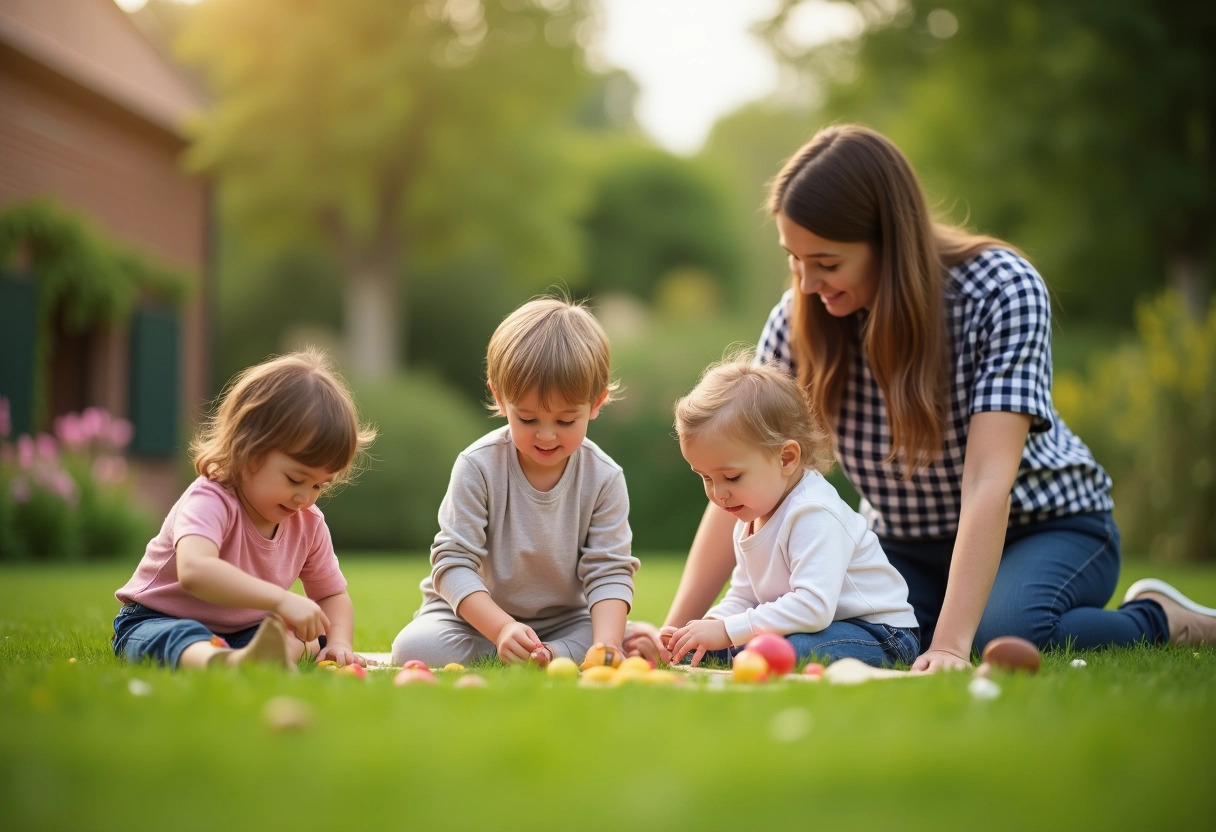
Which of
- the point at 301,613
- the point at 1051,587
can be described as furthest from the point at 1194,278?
the point at 301,613

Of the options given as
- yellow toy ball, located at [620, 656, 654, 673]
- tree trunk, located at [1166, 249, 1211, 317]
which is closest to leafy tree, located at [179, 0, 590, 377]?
tree trunk, located at [1166, 249, 1211, 317]

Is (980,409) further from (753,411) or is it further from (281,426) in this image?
(281,426)

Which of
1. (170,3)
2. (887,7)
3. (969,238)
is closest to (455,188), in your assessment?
(887,7)

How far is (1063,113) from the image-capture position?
1440 cm

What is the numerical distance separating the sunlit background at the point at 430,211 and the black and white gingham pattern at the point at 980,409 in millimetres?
3811

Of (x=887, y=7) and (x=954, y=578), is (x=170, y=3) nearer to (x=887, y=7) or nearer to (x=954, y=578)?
(x=887, y=7)

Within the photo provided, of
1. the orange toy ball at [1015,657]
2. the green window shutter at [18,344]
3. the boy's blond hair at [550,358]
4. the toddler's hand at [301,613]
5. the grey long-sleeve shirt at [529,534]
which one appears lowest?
the orange toy ball at [1015,657]

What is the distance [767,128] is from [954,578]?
4558 centimetres

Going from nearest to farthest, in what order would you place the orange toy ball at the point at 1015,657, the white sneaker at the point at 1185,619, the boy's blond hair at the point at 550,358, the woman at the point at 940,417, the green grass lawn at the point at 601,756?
the green grass lawn at the point at 601,756, the orange toy ball at the point at 1015,657, the boy's blond hair at the point at 550,358, the woman at the point at 940,417, the white sneaker at the point at 1185,619

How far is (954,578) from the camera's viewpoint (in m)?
3.31

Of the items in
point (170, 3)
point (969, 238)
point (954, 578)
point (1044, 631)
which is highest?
point (170, 3)

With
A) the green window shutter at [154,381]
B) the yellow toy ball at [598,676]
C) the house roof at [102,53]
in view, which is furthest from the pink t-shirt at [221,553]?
the green window shutter at [154,381]

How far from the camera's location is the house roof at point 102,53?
1068 cm

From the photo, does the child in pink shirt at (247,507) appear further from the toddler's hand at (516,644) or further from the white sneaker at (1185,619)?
the white sneaker at (1185,619)
